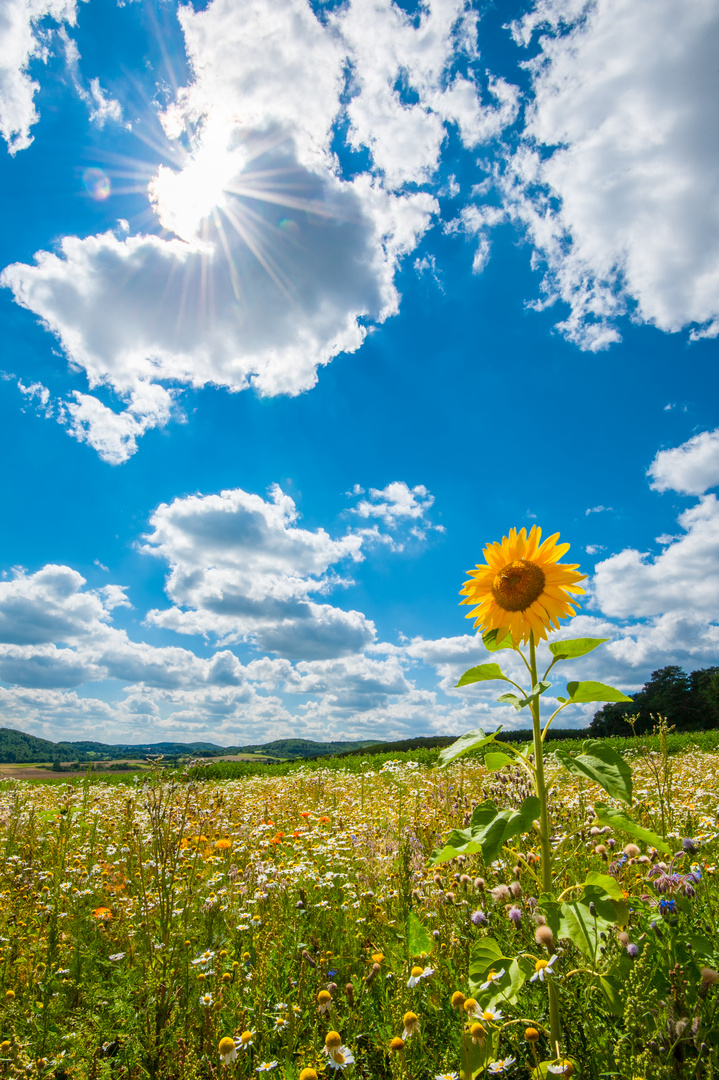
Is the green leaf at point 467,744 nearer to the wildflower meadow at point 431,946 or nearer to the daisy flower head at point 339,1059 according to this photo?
the wildflower meadow at point 431,946

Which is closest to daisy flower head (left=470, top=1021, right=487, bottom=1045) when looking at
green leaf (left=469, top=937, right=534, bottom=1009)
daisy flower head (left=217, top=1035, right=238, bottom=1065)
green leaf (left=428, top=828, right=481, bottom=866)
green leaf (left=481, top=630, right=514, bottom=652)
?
green leaf (left=469, top=937, right=534, bottom=1009)

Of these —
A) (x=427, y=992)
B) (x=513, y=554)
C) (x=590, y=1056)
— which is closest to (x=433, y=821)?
(x=427, y=992)

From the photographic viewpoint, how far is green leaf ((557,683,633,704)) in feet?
6.34

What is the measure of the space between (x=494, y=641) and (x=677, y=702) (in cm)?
7031

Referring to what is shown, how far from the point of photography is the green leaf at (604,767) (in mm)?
1682

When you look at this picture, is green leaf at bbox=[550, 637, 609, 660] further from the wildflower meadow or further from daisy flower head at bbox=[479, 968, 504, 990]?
daisy flower head at bbox=[479, 968, 504, 990]

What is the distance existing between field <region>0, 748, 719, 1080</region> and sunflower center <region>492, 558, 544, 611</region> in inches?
44.4

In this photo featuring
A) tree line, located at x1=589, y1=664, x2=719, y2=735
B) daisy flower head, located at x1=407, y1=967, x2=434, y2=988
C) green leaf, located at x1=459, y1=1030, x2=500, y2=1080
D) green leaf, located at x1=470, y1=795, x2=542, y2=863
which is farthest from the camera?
tree line, located at x1=589, y1=664, x2=719, y2=735

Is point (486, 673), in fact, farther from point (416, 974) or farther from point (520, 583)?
point (416, 974)

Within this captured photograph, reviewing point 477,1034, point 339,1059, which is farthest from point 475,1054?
point 339,1059

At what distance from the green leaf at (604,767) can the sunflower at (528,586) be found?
57cm

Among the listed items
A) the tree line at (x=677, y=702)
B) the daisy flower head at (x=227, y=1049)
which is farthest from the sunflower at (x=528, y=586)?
the tree line at (x=677, y=702)

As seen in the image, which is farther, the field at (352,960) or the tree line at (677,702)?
the tree line at (677,702)

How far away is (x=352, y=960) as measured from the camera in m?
3.48
